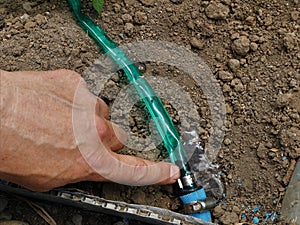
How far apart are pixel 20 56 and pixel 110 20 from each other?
326mm

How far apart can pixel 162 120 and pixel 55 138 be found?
0.40 metres

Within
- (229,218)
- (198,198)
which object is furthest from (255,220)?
(198,198)

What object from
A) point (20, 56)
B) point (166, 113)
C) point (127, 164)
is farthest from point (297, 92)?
point (20, 56)

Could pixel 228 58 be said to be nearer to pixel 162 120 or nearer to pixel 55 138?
pixel 162 120

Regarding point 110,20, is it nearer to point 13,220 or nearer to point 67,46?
point 67,46

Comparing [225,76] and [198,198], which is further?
[225,76]

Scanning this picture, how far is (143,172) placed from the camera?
1712mm

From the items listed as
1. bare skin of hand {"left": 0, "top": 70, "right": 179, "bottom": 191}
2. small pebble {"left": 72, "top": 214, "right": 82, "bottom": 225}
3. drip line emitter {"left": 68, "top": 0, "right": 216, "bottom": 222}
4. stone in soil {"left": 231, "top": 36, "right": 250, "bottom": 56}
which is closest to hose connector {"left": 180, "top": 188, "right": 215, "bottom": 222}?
drip line emitter {"left": 68, "top": 0, "right": 216, "bottom": 222}

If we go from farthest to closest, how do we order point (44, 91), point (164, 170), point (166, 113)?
point (166, 113)
point (164, 170)
point (44, 91)

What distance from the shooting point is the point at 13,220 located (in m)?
1.84

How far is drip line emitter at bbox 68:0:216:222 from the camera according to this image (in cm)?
179

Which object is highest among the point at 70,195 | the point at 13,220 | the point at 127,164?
the point at 127,164

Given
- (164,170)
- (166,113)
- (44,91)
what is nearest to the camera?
(44,91)

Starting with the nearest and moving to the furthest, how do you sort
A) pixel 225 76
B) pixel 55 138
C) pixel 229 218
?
pixel 55 138
pixel 229 218
pixel 225 76
